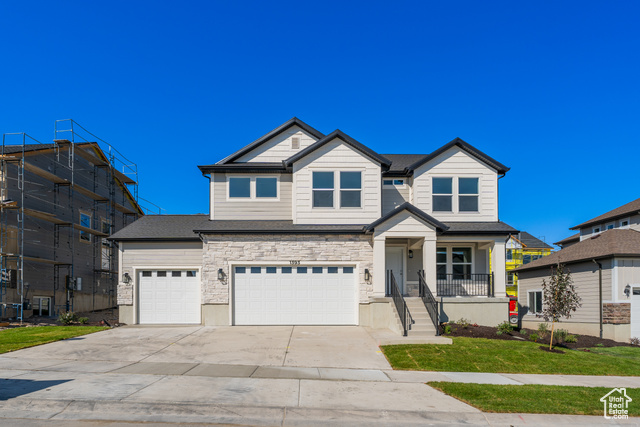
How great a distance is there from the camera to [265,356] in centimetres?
1254

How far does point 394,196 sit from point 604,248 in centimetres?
841

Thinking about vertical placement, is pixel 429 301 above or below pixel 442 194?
below

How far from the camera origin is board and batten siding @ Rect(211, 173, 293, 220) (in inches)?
771

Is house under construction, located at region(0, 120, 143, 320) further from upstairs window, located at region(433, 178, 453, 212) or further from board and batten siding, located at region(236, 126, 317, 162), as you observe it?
upstairs window, located at region(433, 178, 453, 212)

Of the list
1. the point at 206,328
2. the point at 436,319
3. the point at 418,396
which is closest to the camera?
the point at 418,396

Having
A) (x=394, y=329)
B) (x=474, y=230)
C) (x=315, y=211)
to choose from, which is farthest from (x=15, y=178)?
(x=474, y=230)

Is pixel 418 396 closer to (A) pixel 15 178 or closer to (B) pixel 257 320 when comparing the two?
(B) pixel 257 320

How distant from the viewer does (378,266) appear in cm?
1798

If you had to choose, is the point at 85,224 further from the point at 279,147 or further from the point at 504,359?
the point at 504,359

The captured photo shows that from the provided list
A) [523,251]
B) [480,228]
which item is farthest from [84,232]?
[523,251]

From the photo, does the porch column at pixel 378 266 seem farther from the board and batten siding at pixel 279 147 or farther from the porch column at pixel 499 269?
the board and batten siding at pixel 279 147

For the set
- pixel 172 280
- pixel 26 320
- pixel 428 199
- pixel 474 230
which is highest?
pixel 428 199

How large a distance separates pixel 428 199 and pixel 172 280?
1104 centimetres

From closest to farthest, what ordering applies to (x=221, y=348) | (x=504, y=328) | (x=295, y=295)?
(x=221, y=348) → (x=504, y=328) → (x=295, y=295)
